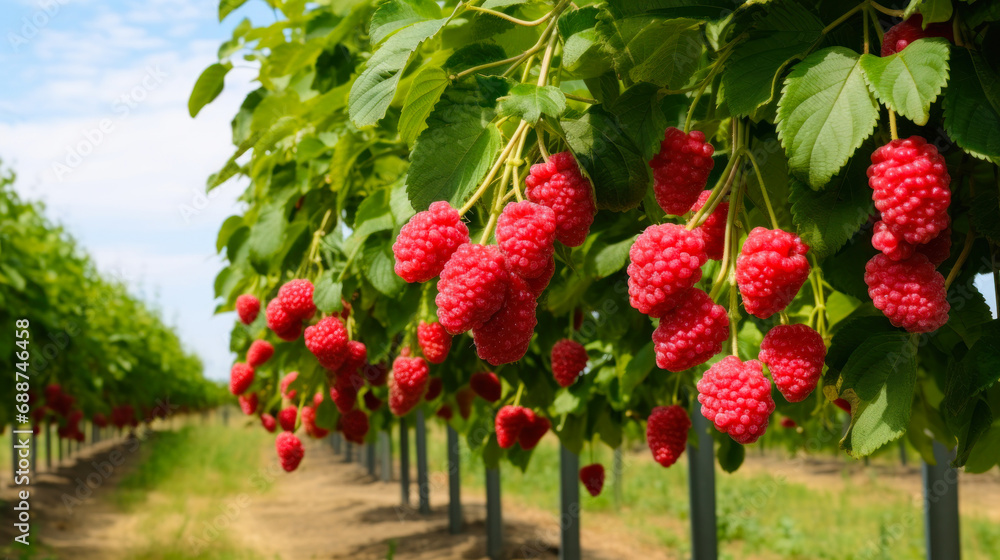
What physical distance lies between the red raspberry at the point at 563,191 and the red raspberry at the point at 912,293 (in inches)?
11.4

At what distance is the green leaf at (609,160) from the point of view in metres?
0.82

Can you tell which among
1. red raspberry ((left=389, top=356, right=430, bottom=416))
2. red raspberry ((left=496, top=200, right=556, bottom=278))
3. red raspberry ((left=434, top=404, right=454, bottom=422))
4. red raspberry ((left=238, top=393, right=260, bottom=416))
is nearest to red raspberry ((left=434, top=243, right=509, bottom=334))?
red raspberry ((left=496, top=200, right=556, bottom=278))

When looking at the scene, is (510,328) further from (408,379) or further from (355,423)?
(355,423)

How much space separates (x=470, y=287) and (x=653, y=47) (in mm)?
370

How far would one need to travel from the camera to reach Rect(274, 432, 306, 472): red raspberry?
2.66m

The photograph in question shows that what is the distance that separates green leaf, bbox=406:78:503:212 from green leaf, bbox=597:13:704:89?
148 millimetres

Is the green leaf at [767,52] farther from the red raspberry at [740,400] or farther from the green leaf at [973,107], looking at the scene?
the red raspberry at [740,400]

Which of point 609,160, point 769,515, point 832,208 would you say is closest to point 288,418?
point 609,160

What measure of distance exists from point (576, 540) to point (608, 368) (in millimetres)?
3158

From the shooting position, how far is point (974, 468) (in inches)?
59.7

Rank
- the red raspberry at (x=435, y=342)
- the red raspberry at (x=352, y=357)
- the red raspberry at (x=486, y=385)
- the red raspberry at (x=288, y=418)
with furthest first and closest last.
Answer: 1. the red raspberry at (x=288, y=418)
2. the red raspberry at (x=486, y=385)
3. the red raspberry at (x=352, y=357)
4. the red raspberry at (x=435, y=342)

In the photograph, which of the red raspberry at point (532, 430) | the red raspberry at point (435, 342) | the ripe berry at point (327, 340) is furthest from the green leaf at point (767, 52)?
the red raspberry at point (532, 430)

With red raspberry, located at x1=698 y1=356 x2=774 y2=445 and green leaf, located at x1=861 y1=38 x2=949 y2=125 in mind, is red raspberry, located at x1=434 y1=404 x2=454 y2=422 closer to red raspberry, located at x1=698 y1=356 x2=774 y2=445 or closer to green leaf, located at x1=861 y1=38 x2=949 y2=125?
red raspberry, located at x1=698 y1=356 x2=774 y2=445

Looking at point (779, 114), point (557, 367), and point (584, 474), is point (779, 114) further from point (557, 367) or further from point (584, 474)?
point (584, 474)
